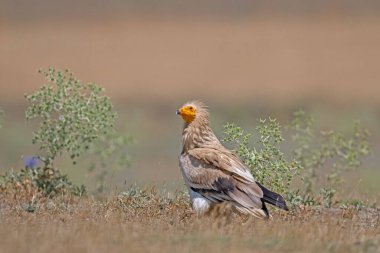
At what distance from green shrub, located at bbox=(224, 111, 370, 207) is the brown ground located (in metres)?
14.8

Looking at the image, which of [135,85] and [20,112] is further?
[135,85]

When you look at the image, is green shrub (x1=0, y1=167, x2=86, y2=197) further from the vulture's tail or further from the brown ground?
the brown ground

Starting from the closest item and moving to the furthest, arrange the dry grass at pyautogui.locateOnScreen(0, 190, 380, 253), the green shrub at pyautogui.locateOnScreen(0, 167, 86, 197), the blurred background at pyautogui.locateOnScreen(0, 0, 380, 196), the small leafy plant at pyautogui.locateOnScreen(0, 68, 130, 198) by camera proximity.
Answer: the dry grass at pyautogui.locateOnScreen(0, 190, 380, 253) < the green shrub at pyautogui.locateOnScreen(0, 167, 86, 197) < the small leafy plant at pyautogui.locateOnScreen(0, 68, 130, 198) < the blurred background at pyautogui.locateOnScreen(0, 0, 380, 196)

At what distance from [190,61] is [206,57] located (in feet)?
2.32

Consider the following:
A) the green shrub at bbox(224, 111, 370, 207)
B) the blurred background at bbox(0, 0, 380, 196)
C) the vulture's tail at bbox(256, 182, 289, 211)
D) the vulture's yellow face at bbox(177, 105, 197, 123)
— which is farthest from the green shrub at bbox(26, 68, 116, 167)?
the blurred background at bbox(0, 0, 380, 196)

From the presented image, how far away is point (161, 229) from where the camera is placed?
1067 centimetres

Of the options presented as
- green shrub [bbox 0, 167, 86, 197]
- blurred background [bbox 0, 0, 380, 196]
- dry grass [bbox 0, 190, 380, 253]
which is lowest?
dry grass [bbox 0, 190, 380, 253]

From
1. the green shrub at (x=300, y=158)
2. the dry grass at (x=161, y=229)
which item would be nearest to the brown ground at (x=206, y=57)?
the green shrub at (x=300, y=158)

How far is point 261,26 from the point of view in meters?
Result: 46.1

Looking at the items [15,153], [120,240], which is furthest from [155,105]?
[120,240]

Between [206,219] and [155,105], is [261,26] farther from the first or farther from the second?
[206,219]

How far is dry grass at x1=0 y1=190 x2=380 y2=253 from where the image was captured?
9547 millimetres

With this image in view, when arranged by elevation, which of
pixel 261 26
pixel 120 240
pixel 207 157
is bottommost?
pixel 120 240

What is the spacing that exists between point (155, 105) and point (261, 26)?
16.0m
